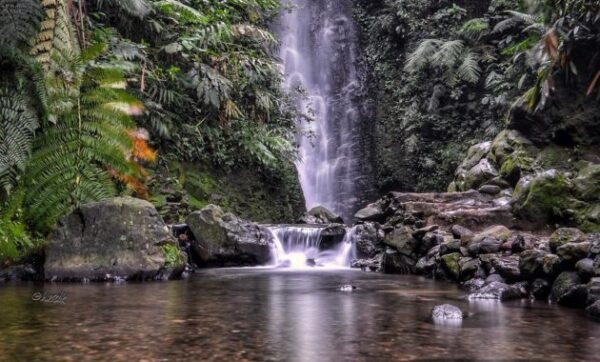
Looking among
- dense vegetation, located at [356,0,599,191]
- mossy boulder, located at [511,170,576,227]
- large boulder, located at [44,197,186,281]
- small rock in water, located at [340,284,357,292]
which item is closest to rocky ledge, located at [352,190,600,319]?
mossy boulder, located at [511,170,576,227]

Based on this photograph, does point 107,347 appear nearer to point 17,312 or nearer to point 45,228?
point 17,312

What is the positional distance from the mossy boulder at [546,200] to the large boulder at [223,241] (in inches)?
159

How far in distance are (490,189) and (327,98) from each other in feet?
33.1

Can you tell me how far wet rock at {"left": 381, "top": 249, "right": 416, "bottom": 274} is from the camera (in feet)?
26.5

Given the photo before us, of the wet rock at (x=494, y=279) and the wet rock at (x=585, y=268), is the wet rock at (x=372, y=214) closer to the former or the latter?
the wet rock at (x=494, y=279)

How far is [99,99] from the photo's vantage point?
7.20 m

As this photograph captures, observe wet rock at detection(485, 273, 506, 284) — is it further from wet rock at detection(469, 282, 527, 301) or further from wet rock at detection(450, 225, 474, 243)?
wet rock at detection(450, 225, 474, 243)

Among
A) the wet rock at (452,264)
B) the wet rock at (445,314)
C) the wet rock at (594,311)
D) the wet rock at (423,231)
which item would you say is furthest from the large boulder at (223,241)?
the wet rock at (594,311)

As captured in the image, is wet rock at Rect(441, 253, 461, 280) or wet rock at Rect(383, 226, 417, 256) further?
wet rock at Rect(383, 226, 417, 256)

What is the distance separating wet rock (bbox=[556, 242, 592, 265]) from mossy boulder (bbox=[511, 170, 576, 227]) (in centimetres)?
266

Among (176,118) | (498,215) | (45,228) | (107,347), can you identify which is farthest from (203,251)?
(107,347)

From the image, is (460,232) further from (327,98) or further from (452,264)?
(327,98)

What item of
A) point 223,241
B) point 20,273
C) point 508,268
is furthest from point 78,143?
point 508,268

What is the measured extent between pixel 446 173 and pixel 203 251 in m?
8.67
